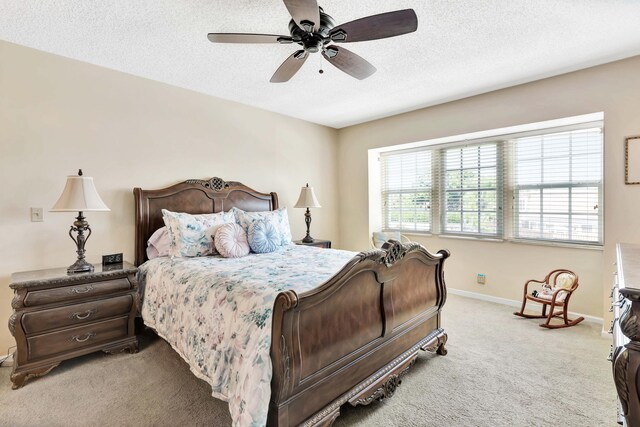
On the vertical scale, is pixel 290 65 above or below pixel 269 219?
above

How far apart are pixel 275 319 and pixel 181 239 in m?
1.82

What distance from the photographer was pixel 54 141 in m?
2.66

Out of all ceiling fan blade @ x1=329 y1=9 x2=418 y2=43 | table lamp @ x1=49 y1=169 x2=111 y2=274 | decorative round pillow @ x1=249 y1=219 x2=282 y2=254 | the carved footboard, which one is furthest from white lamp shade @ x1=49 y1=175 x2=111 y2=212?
ceiling fan blade @ x1=329 y1=9 x2=418 y2=43

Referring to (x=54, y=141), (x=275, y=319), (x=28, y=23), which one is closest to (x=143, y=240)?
(x=54, y=141)

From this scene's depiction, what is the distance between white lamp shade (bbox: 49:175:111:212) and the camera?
2344mm

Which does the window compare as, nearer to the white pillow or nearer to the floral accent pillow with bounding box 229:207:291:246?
the floral accent pillow with bounding box 229:207:291:246

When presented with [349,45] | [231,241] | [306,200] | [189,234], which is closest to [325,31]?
[349,45]

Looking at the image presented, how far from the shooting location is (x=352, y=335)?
5.91 feet

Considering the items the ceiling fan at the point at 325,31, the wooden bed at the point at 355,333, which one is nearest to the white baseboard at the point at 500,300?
the wooden bed at the point at 355,333

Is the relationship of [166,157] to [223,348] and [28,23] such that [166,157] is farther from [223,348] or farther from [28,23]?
[223,348]

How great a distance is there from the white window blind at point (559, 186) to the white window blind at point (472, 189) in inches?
8.4

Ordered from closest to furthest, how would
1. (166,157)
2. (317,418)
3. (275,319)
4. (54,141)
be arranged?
(275,319)
(317,418)
(54,141)
(166,157)

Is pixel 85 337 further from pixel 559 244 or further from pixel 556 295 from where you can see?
pixel 559 244

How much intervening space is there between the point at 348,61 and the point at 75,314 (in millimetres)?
2759
